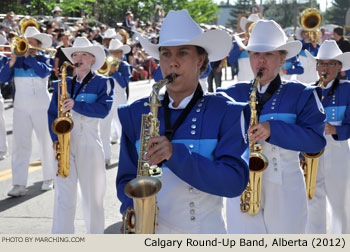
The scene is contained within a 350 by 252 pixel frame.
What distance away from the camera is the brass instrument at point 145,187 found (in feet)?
8.43

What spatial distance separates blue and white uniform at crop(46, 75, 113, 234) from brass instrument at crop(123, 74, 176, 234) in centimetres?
304

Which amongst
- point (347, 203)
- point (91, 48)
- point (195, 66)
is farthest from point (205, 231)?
point (91, 48)

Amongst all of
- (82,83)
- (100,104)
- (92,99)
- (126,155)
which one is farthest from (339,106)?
(126,155)

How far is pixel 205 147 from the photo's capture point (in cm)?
302

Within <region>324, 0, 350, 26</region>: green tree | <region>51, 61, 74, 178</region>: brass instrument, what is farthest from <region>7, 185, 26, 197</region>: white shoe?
<region>324, 0, 350, 26</region>: green tree

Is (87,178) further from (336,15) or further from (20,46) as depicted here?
(336,15)

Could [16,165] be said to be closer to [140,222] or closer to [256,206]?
[256,206]

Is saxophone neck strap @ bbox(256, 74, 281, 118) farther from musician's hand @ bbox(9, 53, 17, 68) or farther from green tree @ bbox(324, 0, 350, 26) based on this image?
green tree @ bbox(324, 0, 350, 26)

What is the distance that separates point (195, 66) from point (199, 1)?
47.1 metres

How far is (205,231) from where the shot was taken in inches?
122

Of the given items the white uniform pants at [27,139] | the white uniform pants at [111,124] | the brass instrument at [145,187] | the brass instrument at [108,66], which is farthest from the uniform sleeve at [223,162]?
the brass instrument at [108,66]

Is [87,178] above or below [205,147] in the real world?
below

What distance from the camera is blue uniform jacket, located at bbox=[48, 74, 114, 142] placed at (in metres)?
6.07

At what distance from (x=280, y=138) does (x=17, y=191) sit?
15.7 feet
